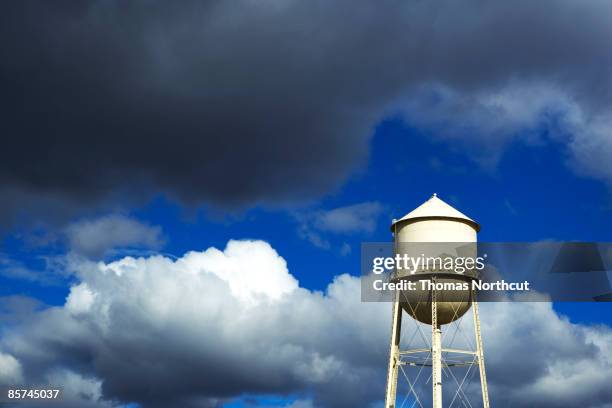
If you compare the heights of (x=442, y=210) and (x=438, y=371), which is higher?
(x=442, y=210)

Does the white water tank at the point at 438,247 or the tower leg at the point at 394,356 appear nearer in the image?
the white water tank at the point at 438,247

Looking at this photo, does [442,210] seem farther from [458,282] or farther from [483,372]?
[483,372]

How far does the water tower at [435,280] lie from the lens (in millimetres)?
46344

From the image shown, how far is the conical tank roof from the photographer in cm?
4731

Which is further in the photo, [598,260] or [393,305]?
[393,305]

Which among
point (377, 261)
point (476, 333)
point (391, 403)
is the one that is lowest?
point (391, 403)

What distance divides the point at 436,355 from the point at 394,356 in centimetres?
316

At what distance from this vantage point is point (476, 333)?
4719 centimetres

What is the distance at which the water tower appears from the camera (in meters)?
46.3

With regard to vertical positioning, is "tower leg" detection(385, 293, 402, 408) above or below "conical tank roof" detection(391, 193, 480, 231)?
below

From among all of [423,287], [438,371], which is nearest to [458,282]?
[423,287]

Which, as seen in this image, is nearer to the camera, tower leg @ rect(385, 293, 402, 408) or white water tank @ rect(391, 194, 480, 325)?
white water tank @ rect(391, 194, 480, 325)

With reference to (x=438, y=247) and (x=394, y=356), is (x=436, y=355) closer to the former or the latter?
(x=394, y=356)

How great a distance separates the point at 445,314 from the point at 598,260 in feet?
29.0
